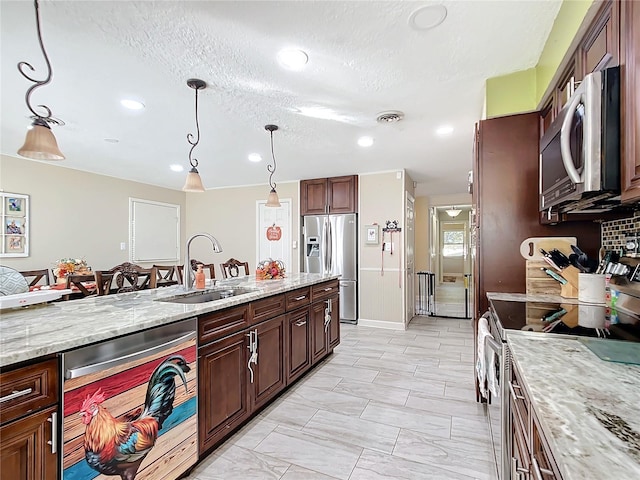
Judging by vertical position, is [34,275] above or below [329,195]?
below

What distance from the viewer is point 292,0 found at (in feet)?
4.87

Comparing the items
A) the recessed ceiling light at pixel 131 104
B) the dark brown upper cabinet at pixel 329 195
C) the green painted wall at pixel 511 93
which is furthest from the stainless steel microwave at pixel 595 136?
the dark brown upper cabinet at pixel 329 195

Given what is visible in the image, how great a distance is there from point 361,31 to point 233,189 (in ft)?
16.5

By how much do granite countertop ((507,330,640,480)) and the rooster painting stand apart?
1.52 metres

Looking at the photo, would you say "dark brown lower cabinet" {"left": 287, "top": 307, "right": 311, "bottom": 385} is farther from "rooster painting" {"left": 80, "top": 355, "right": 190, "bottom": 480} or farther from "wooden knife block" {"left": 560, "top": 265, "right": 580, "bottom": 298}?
"wooden knife block" {"left": 560, "top": 265, "right": 580, "bottom": 298}

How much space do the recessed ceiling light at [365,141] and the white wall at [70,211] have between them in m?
4.38

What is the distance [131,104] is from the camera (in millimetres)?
2590

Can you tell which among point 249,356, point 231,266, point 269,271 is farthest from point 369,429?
point 231,266

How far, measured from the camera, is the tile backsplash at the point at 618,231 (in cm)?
162

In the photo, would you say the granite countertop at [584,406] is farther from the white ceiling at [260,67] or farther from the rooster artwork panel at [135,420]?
the white ceiling at [260,67]

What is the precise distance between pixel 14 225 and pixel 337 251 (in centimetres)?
451

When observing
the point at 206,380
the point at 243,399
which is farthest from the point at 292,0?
the point at 243,399

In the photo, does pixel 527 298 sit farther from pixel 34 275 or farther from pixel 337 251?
pixel 34 275

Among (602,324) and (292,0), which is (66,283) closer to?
(292,0)
